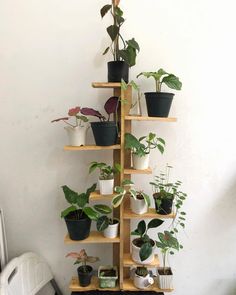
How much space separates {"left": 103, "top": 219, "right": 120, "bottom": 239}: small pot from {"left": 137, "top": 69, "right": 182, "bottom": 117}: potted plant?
0.66 metres

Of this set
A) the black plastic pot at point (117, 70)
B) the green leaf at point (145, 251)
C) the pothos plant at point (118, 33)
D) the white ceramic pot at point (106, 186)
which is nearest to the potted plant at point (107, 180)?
the white ceramic pot at point (106, 186)

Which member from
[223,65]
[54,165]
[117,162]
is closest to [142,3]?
[223,65]

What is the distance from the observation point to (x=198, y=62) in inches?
55.2

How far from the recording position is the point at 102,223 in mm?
1301

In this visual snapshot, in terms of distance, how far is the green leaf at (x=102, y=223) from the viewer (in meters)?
1.29

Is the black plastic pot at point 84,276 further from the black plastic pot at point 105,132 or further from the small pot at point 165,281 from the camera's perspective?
the black plastic pot at point 105,132

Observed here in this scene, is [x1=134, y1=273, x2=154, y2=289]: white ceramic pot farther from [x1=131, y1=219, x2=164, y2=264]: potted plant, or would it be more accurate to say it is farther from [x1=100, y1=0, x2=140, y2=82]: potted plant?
[x1=100, y1=0, x2=140, y2=82]: potted plant

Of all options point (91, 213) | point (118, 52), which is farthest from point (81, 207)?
point (118, 52)

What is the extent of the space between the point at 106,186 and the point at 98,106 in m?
0.49

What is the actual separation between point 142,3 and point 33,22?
0.65 metres

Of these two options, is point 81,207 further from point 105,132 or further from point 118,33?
point 118,33

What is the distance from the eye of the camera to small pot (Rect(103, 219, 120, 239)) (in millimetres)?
1318

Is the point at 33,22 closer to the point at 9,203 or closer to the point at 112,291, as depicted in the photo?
the point at 9,203

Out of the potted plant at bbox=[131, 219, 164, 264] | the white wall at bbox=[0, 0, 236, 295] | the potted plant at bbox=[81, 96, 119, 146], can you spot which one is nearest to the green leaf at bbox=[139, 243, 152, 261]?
the potted plant at bbox=[131, 219, 164, 264]
